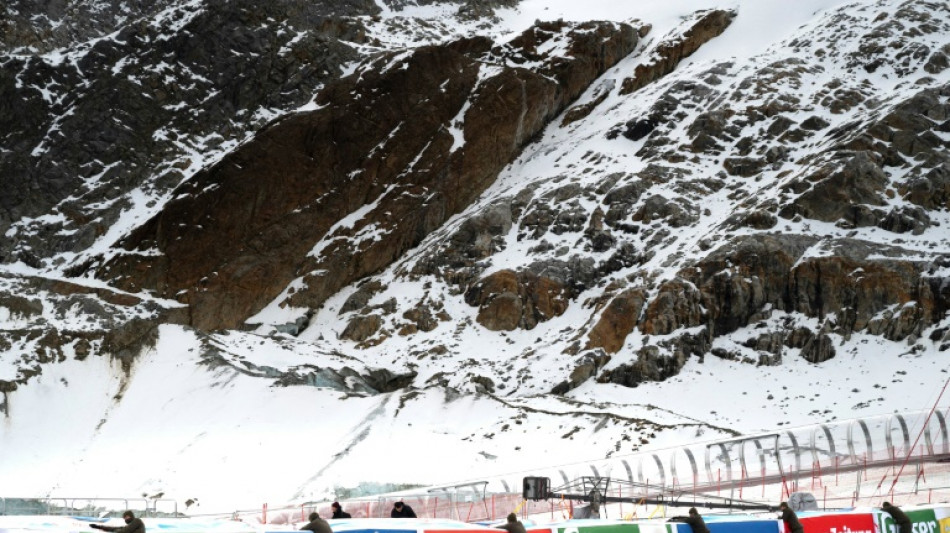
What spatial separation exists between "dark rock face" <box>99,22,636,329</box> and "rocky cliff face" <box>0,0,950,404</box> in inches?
8.5

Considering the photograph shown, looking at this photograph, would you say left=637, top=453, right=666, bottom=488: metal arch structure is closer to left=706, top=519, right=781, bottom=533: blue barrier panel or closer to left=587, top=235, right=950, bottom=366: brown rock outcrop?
left=706, top=519, right=781, bottom=533: blue barrier panel

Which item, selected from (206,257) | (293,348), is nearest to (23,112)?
(206,257)

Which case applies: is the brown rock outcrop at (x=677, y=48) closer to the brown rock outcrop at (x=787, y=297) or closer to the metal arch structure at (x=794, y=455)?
the brown rock outcrop at (x=787, y=297)

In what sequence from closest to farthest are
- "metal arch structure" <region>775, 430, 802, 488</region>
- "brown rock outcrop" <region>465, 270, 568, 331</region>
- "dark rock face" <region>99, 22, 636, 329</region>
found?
"metal arch structure" <region>775, 430, 802, 488</region>, "brown rock outcrop" <region>465, 270, 568, 331</region>, "dark rock face" <region>99, 22, 636, 329</region>

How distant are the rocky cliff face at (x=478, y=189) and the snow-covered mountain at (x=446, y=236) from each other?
241 millimetres

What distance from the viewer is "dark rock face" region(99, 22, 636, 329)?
3036 inches

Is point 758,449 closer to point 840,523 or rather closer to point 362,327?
point 840,523

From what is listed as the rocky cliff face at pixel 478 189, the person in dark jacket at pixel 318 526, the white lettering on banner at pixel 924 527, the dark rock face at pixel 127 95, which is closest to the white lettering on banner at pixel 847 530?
the white lettering on banner at pixel 924 527

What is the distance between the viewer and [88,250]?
3113 inches

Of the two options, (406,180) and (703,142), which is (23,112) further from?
(703,142)

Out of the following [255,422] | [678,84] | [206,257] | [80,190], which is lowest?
[255,422]

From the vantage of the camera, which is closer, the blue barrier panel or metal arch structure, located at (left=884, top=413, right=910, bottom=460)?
the blue barrier panel

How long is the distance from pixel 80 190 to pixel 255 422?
39890 mm

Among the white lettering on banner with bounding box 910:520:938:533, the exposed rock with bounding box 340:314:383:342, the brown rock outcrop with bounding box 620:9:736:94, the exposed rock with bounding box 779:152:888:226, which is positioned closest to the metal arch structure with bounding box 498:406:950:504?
the white lettering on banner with bounding box 910:520:938:533
